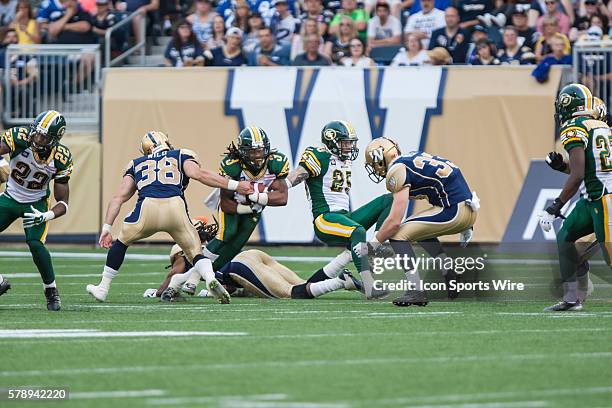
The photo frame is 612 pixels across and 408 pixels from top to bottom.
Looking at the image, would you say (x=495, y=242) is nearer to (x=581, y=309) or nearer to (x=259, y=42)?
(x=259, y=42)

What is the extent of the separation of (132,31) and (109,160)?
8.90 feet

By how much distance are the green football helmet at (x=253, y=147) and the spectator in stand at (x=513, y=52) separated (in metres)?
7.20

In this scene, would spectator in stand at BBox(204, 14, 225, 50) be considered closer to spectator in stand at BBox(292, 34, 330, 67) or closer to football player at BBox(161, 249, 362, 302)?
spectator in stand at BBox(292, 34, 330, 67)

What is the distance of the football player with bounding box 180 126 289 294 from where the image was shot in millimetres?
11922

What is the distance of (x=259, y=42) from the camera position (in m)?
19.8

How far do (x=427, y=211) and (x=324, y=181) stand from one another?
1349mm

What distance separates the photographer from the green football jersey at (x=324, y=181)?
12.2 m

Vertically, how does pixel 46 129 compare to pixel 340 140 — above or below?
above

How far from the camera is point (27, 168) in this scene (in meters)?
10.9

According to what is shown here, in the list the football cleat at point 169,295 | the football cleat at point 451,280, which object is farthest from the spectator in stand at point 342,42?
the football cleat at point 451,280

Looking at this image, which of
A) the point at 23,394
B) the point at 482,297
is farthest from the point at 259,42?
the point at 23,394

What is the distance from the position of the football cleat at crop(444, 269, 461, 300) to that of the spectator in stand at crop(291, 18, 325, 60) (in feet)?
28.1

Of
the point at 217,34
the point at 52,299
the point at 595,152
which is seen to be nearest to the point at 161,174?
the point at 52,299

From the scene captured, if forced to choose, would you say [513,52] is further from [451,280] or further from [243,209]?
[451,280]
